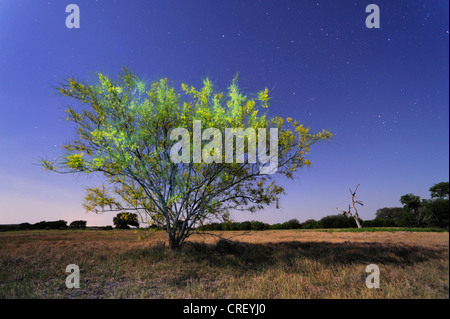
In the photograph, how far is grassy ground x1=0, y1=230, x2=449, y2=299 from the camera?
3.74 metres

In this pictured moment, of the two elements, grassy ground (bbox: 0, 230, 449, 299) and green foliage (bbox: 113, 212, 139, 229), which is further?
green foliage (bbox: 113, 212, 139, 229)

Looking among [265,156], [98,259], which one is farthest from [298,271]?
[98,259]

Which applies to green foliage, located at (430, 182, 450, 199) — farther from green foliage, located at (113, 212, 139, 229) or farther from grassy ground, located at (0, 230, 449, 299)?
green foliage, located at (113, 212, 139, 229)

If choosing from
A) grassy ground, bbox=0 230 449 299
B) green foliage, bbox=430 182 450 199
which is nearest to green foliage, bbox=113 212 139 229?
grassy ground, bbox=0 230 449 299

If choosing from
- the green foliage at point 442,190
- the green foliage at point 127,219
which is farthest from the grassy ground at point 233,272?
the green foliage at point 127,219

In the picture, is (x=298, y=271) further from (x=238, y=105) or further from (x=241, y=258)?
(x=238, y=105)

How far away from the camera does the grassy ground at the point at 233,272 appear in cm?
374

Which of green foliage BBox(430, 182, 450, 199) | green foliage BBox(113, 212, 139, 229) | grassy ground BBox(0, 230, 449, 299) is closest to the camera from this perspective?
green foliage BBox(430, 182, 450, 199)

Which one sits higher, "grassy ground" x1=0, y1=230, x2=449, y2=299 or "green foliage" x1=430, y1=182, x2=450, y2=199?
"green foliage" x1=430, y1=182, x2=450, y2=199

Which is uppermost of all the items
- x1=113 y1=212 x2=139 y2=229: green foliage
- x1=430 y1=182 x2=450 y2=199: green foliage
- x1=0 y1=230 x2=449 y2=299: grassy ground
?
x1=430 y1=182 x2=450 y2=199: green foliage

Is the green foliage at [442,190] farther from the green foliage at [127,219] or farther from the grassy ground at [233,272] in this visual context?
the green foliage at [127,219]

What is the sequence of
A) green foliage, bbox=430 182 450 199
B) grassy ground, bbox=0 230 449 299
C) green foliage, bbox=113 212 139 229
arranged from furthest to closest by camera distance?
1. green foliage, bbox=113 212 139 229
2. grassy ground, bbox=0 230 449 299
3. green foliage, bbox=430 182 450 199
